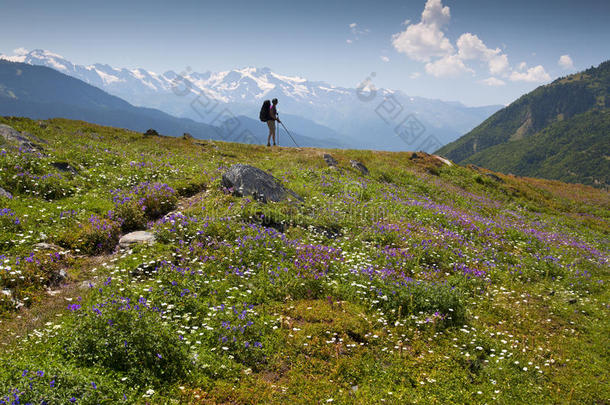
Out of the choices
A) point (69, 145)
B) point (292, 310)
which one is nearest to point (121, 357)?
point (292, 310)

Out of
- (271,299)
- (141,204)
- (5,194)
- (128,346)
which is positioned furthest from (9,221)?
(271,299)

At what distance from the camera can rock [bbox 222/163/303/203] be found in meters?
13.8

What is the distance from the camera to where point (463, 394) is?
579 centimetres

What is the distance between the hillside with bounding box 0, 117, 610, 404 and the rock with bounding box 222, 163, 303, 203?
1.53ft

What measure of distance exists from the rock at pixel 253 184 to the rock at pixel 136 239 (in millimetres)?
4458

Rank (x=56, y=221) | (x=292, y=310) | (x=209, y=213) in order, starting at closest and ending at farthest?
(x=292, y=310) → (x=56, y=221) → (x=209, y=213)

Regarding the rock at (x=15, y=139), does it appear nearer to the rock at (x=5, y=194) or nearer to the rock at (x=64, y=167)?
the rock at (x=64, y=167)

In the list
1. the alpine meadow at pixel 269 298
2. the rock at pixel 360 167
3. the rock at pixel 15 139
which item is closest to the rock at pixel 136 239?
the alpine meadow at pixel 269 298

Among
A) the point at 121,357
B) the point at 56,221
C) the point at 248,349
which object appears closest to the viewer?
Result: the point at 121,357

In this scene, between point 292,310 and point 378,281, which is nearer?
point 292,310

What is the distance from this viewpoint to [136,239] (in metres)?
9.88

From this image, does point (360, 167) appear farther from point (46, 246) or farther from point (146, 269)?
point (46, 246)

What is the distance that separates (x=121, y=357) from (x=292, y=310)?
3684 mm

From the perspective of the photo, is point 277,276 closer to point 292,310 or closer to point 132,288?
point 292,310
